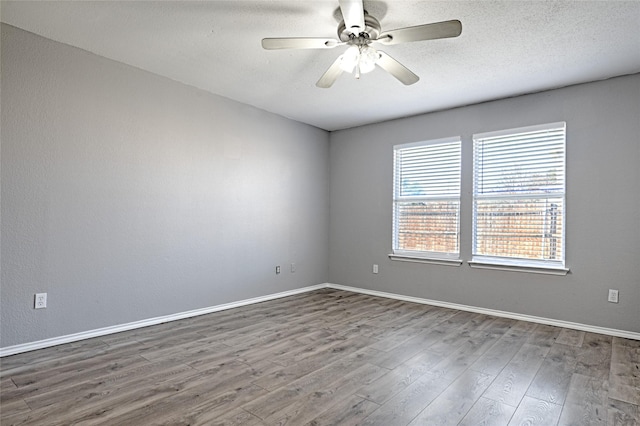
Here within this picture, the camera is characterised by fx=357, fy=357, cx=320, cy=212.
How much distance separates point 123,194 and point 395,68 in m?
2.71

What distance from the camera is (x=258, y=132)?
4.71 m

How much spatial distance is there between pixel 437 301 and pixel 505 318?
0.83 m

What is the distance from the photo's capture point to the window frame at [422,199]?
179 inches

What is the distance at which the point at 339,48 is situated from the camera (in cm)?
309

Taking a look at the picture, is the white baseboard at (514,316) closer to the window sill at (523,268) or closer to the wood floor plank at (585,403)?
the window sill at (523,268)

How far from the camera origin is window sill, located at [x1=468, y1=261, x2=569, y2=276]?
3768mm

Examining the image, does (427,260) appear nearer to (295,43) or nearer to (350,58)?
(350,58)

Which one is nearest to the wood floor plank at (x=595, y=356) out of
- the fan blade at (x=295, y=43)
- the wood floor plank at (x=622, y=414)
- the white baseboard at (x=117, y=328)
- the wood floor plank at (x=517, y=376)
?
the wood floor plank at (x=517, y=376)

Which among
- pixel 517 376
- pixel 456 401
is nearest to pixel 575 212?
pixel 517 376

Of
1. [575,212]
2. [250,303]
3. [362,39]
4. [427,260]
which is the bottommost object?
[250,303]

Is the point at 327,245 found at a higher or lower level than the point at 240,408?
higher

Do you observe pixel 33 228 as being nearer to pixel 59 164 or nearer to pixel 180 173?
pixel 59 164

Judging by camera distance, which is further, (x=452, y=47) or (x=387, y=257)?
(x=387, y=257)

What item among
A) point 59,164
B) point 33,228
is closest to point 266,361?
point 33,228
